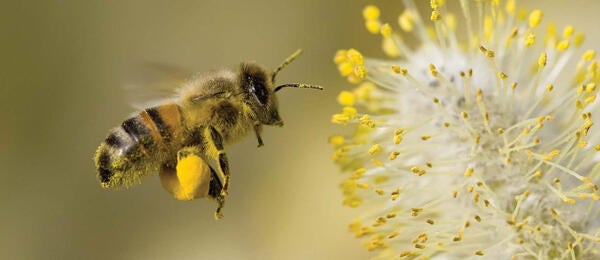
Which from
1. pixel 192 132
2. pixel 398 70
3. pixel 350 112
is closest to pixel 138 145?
pixel 192 132

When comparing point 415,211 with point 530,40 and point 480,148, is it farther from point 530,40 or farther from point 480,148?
point 530,40

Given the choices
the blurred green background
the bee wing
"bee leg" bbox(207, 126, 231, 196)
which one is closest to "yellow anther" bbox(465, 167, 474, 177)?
"bee leg" bbox(207, 126, 231, 196)

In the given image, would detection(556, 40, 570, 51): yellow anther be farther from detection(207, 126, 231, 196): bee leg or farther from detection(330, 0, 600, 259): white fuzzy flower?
detection(207, 126, 231, 196): bee leg

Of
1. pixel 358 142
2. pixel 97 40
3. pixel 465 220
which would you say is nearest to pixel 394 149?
pixel 358 142

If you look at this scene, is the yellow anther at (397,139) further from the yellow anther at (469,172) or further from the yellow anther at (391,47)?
the yellow anther at (391,47)

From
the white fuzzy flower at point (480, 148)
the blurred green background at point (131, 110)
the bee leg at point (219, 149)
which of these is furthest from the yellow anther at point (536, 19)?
the blurred green background at point (131, 110)

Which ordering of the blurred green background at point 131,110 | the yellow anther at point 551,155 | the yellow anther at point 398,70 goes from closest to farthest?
the yellow anther at point 551,155 < the yellow anther at point 398,70 < the blurred green background at point 131,110
